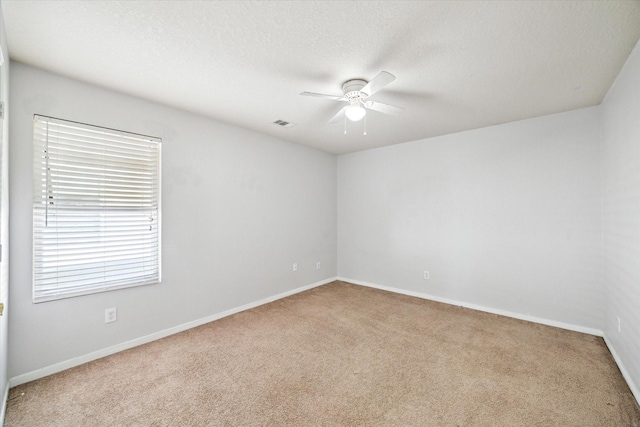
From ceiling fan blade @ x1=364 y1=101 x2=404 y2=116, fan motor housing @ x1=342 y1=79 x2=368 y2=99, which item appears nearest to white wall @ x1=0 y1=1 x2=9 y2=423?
fan motor housing @ x1=342 y1=79 x2=368 y2=99

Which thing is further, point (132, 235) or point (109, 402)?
point (132, 235)

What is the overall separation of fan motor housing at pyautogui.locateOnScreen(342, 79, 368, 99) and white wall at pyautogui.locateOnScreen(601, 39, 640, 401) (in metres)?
Answer: 1.84

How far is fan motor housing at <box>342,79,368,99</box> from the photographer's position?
2244 mm

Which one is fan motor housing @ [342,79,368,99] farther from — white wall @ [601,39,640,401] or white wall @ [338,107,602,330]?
white wall @ [338,107,602,330]

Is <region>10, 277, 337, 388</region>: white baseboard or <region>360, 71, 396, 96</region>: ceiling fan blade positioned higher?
<region>360, 71, 396, 96</region>: ceiling fan blade

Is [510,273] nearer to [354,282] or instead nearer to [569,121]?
[569,121]

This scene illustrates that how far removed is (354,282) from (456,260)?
181cm

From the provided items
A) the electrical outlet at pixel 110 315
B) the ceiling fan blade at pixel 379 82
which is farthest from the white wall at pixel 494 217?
the electrical outlet at pixel 110 315

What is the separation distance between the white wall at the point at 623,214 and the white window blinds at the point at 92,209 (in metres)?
4.04

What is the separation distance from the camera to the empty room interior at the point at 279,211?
1.73 m

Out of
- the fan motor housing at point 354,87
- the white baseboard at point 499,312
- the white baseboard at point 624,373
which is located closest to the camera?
the white baseboard at point 624,373

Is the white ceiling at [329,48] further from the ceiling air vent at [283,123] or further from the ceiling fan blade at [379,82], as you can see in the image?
the ceiling air vent at [283,123]

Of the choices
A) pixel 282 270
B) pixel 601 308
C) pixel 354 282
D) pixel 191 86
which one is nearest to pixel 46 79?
pixel 191 86

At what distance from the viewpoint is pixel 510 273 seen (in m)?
3.42
